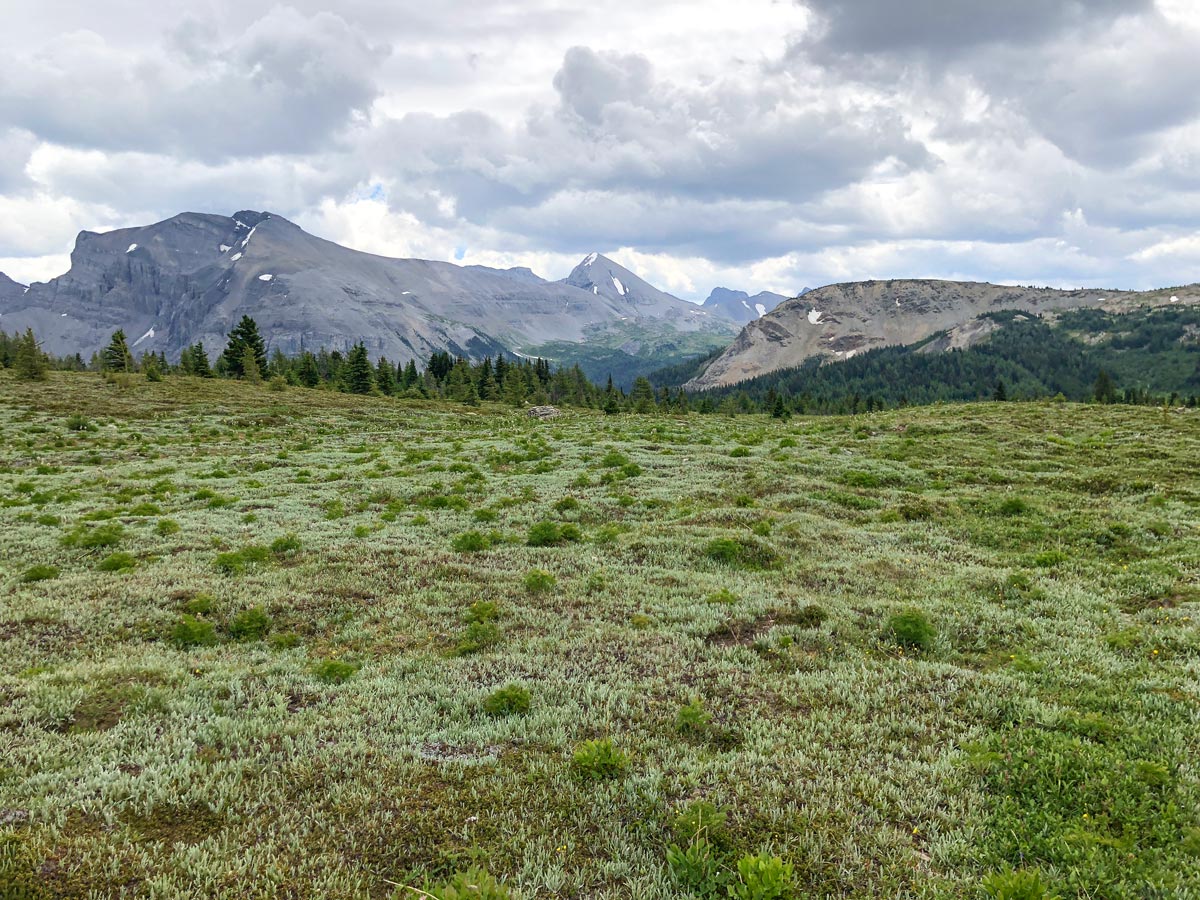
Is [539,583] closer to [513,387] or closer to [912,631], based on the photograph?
[912,631]

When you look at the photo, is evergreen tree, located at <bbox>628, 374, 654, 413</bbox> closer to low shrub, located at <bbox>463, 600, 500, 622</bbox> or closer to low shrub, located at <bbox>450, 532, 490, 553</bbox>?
low shrub, located at <bbox>450, 532, 490, 553</bbox>

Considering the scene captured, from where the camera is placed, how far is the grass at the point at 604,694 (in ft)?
19.6

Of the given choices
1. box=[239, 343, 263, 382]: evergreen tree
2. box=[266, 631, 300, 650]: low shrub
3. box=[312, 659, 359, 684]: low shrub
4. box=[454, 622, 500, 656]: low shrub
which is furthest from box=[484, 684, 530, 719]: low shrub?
box=[239, 343, 263, 382]: evergreen tree

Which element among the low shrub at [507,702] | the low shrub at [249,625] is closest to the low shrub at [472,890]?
the low shrub at [507,702]

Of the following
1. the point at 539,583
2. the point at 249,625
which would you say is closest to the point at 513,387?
the point at 539,583

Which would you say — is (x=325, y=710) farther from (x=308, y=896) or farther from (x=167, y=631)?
(x=167, y=631)

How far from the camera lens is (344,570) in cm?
1524

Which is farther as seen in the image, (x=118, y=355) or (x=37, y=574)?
(x=118, y=355)

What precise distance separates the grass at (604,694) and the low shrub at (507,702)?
83 millimetres

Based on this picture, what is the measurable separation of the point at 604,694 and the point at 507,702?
5.07 ft

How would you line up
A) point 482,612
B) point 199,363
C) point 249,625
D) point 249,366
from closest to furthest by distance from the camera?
point 249,625 → point 482,612 → point 249,366 → point 199,363

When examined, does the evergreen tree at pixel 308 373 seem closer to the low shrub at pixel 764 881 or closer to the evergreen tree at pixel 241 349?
the evergreen tree at pixel 241 349

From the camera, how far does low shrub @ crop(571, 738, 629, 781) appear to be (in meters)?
7.31

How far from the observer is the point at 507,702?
897cm
